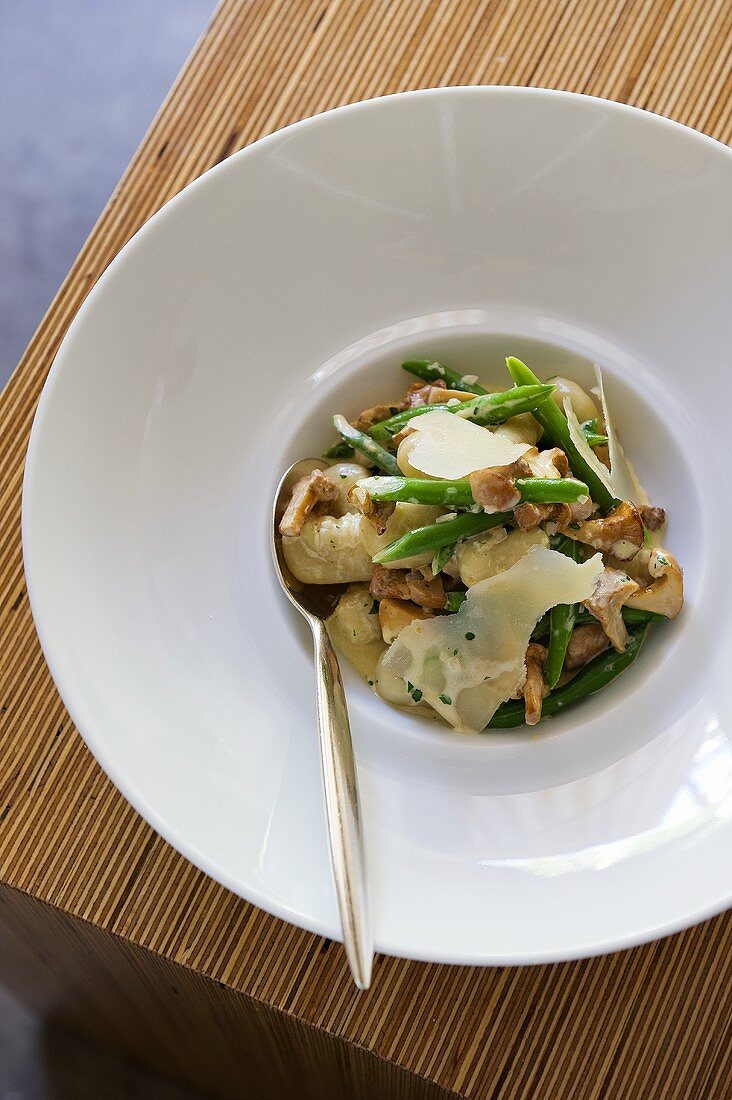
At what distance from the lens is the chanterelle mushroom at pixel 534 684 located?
1758 mm

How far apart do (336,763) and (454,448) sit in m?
0.58

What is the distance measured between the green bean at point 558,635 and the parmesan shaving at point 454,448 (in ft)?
0.89

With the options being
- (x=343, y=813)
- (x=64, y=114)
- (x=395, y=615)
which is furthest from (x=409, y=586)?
(x=64, y=114)

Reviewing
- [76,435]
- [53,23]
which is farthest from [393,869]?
[53,23]

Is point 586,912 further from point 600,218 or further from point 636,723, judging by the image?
point 600,218

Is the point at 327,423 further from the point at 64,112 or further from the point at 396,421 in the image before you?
the point at 64,112

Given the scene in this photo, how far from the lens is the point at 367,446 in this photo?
1.93 meters

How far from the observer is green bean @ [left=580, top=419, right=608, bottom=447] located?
1.95m

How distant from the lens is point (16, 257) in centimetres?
356

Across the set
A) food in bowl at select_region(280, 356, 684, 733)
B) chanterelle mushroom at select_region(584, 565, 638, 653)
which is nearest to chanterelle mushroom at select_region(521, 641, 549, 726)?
food in bowl at select_region(280, 356, 684, 733)

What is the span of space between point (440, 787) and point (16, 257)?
110 inches


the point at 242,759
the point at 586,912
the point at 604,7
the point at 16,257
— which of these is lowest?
the point at 16,257

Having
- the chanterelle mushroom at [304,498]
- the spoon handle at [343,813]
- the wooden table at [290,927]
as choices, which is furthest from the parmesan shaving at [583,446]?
the wooden table at [290,927]

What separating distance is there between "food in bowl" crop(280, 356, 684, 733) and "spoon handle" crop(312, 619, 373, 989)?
14 cm
